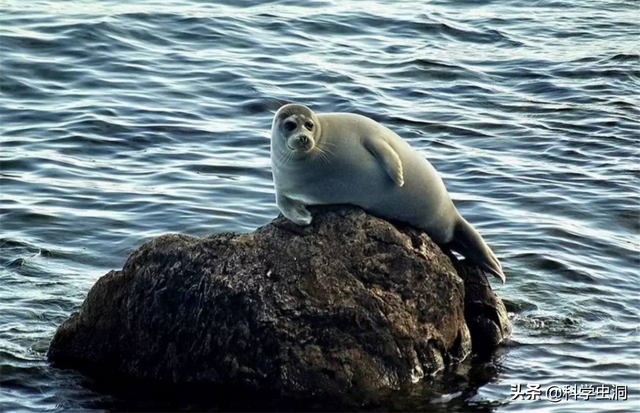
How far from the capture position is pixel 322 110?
47.3 ft

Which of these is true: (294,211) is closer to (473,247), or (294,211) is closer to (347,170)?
(347,170)

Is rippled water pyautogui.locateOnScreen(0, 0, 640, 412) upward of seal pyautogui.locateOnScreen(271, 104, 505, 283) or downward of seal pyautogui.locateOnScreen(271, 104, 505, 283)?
downward

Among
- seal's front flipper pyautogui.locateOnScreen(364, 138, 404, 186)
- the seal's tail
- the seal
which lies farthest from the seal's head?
the seal's tail

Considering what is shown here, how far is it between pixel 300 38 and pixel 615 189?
23.5 feet

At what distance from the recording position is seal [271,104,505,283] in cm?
725

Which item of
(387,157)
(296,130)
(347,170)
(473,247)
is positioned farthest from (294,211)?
(473,247)

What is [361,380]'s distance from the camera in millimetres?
7102

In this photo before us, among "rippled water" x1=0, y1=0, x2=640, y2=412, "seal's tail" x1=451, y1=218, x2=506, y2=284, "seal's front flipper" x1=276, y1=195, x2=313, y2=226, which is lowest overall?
"rippled water" x1=0, y1=0, x2=640, y2=412

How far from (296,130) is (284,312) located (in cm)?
99

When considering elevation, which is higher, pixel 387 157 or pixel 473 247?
pixel 387 157

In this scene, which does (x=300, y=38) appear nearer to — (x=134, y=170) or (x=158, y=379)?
(x=134, y=170)

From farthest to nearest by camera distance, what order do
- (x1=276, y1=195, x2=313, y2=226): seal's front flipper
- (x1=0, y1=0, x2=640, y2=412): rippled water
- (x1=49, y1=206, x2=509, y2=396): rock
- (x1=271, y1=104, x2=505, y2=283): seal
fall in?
(x1=0, y1=0, x2=640, y2=412): rippled water, (x1=276, y1=195, x2=313, y2=226): seal's front flipper, (x1=271, y1=104, x2=505, y2=283): seal, (x1=49, y1=206, x2=509, y2=396): rock

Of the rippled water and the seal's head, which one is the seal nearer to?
the seal's head

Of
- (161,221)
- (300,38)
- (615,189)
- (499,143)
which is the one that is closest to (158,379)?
(161,221)
